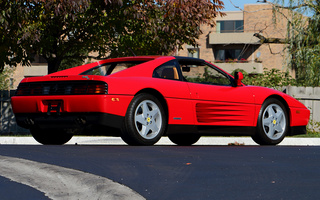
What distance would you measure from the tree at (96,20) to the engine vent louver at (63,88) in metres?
5.05

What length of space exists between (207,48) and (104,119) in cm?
4655

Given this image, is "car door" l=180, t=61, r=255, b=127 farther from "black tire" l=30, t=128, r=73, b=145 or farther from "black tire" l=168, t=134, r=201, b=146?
"black tire" l=30, t=128, r=73, b=145

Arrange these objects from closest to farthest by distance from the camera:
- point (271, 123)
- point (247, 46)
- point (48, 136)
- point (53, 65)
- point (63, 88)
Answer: point (63, 88) → point (48, 136) → point (271, 123) → point (53, 65) → point (247, 46)

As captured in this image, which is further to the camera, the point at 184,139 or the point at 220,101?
the point at 184,139

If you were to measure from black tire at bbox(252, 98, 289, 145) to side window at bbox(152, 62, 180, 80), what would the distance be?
179 cm

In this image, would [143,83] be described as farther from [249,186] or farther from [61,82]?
[249,186]

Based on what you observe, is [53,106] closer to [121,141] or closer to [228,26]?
[121,141]

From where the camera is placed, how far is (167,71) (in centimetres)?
933

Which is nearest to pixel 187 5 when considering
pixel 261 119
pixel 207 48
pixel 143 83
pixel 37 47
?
pixel 37 47

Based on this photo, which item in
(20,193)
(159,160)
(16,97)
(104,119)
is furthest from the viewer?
(16,97)

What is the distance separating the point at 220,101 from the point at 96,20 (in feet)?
27.1

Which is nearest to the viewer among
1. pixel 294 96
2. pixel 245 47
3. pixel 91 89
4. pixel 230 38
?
pixel 91 89

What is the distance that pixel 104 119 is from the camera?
8.20 m

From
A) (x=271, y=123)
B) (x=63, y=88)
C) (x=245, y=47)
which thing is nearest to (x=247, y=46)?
(x=245, y=47)
